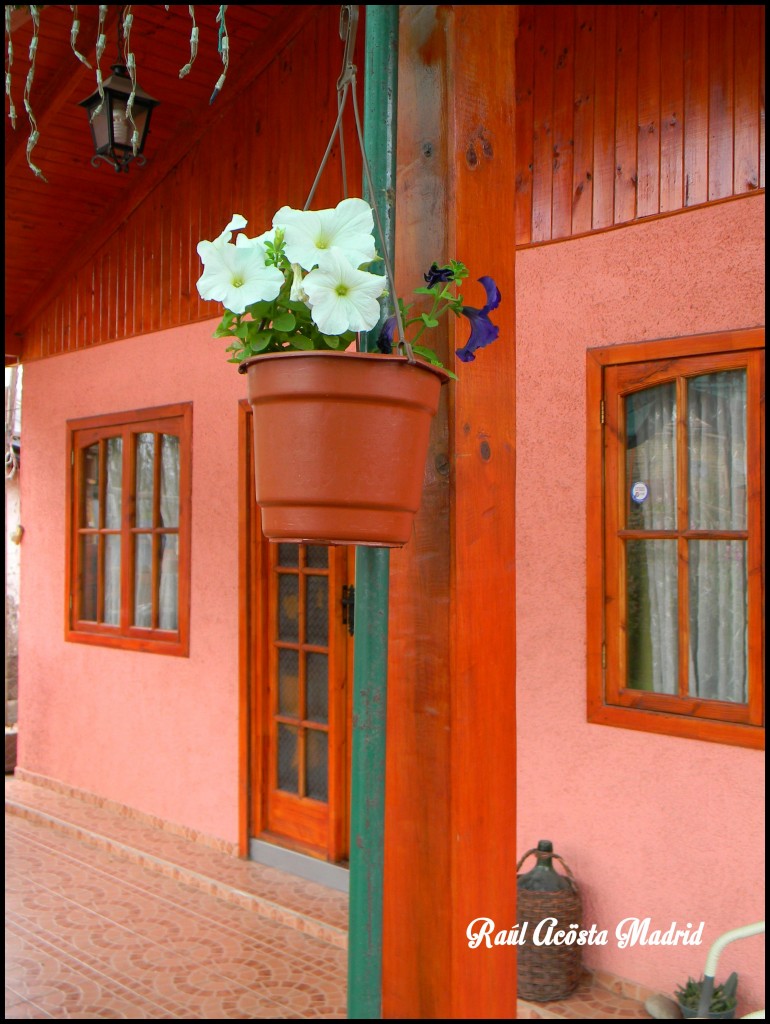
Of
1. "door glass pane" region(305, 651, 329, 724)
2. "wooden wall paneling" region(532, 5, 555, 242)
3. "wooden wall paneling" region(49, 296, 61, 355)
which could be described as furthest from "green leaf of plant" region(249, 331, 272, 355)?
"wooden wall paneling" region(49, 296, 61, 355)

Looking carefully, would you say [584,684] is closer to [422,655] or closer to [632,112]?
[632,112]

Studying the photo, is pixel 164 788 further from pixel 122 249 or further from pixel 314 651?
pixel 122 249

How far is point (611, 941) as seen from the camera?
10.6ft

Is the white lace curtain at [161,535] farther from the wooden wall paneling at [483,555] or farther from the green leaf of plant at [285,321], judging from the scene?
the green leaf of plant at [285,321]

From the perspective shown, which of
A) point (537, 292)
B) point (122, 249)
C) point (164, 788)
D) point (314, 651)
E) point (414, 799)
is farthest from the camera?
point (122, 249)

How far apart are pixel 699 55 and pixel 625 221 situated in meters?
0.54

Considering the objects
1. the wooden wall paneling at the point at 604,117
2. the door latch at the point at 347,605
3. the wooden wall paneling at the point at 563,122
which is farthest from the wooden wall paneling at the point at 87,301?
the wooden wall paneling at the point at 604,117

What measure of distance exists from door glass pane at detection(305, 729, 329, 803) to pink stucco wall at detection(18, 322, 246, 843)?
16.8 inches

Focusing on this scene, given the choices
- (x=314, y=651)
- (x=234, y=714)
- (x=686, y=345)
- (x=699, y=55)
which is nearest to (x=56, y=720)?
(x=234, y=714)

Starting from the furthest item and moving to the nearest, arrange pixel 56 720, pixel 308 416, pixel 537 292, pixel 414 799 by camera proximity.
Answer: pixel 56 720, pixel 537 292, pixel 414 799, pixel 308 416

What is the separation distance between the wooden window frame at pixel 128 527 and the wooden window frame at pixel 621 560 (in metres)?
2.38

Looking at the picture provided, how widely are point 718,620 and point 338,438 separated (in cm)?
231

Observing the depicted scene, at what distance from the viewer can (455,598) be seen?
1250mm

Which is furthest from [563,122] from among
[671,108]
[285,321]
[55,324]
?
[55,324]
